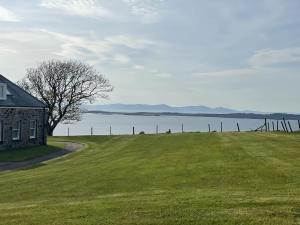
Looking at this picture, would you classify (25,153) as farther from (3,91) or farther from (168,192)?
(168,192)

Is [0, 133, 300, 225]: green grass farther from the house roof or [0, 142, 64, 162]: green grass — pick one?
the house roof

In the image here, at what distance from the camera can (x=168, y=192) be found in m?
15.4

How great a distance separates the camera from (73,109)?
69375 mm

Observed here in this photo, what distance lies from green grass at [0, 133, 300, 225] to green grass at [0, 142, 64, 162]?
334 inches

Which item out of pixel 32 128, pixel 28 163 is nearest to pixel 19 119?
pixel 32 128

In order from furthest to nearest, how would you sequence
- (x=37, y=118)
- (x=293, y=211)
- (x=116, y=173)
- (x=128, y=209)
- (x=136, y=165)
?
(x=37, y=118), (x=136, y=165), (x=116, y=173), (x=128, y=209), (x=293, y=211)

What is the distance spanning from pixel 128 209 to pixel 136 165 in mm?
12182

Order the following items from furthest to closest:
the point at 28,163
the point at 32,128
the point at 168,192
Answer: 1. the point at 32,128
2. the point at 28,163
3. the point at 168,192

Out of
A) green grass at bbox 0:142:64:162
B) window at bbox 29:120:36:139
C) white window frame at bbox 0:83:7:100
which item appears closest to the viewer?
green grass at bbox 0:142:64:162

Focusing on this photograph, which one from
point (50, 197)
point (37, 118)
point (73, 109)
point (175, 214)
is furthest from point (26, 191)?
point (73, 109)

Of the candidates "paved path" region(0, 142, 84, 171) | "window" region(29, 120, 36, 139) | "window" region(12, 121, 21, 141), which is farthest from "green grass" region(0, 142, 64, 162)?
"window" region(29, 120, 36, 139)

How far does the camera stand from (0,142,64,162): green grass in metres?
34.5

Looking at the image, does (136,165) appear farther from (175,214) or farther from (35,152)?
(35,152)

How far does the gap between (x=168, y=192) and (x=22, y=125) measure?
2939 centimetres
